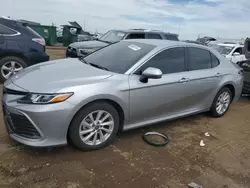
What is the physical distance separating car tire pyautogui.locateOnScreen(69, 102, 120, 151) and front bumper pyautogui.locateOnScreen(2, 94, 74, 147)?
0.12 meters

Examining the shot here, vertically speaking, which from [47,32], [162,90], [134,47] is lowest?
[162,90]

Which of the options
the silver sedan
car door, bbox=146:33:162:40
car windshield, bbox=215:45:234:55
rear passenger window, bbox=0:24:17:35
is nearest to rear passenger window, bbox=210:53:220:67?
the silver sedan

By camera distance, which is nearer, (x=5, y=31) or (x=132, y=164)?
(x=132, y=164)

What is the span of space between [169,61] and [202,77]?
787mm

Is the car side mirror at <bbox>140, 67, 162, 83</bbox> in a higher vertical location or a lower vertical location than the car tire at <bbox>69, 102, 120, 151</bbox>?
higher

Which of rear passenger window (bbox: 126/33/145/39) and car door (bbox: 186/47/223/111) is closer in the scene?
car door (bbox: 186/47/223/111)

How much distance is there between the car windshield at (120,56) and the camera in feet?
11.7

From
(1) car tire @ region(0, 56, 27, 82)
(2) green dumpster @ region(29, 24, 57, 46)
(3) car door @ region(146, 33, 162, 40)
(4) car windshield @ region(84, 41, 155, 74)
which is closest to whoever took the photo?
(4) car windshield @ region(84, 41, 155, 74)

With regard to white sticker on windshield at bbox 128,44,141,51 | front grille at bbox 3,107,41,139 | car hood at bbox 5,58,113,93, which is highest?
white sticker on windshield at bbox 128,44,141,51

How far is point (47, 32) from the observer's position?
19.7 meters

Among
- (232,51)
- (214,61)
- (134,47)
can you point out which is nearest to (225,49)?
(232,51)

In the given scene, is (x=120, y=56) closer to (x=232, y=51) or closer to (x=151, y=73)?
(x=151, y=73)

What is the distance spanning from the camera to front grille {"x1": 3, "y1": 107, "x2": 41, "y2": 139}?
279cm

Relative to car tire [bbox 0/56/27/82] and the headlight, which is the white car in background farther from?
the headlight
